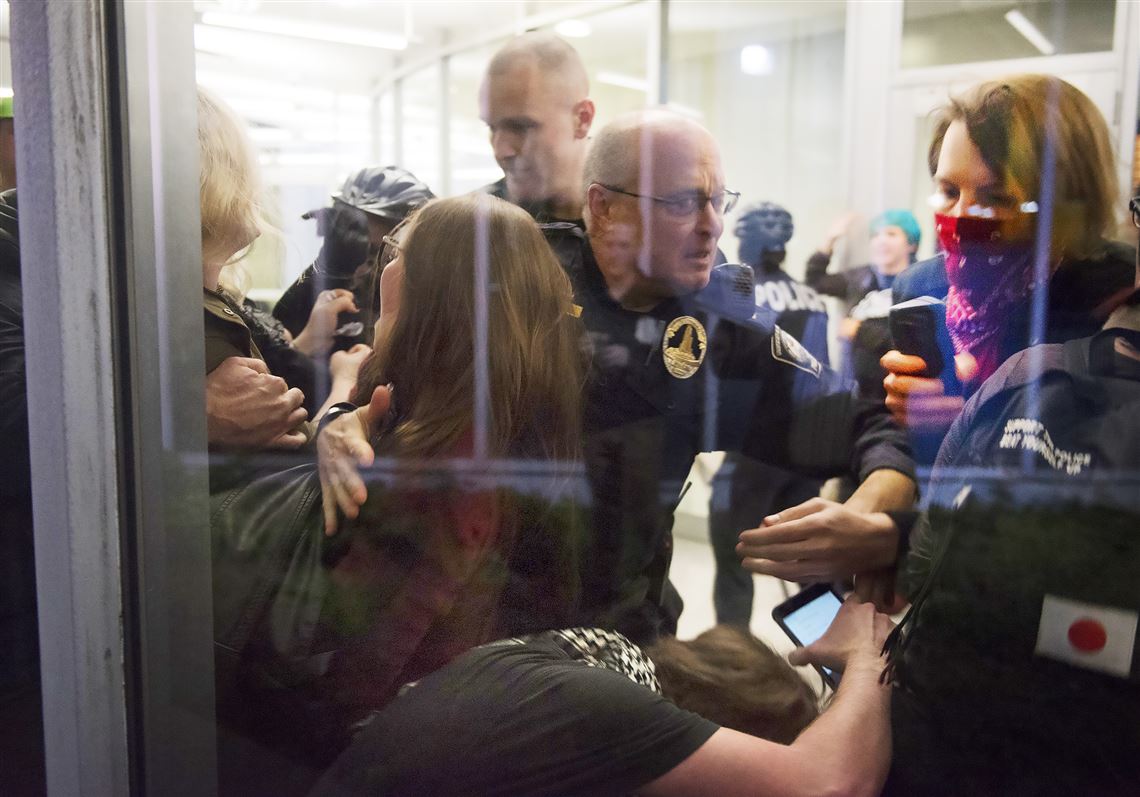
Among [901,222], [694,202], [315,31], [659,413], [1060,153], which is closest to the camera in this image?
[1060,153]

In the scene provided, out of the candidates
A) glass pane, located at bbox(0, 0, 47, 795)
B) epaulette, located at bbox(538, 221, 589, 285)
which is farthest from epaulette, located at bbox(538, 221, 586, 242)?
glass pane, located at bbox(0, 0, 47, 795)

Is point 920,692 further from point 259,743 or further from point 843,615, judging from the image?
point 259,743

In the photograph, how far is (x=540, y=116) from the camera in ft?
4.14

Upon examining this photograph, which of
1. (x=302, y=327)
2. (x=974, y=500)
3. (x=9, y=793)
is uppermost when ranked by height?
(x=302, y=327)

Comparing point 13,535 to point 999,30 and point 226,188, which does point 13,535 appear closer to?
point 226,188

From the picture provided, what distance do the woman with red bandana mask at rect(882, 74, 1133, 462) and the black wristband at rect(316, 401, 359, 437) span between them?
72 cm

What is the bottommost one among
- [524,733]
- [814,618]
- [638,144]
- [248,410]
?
[524,733]

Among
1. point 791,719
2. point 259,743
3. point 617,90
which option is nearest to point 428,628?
point 259,743

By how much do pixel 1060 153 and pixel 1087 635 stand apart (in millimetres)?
457

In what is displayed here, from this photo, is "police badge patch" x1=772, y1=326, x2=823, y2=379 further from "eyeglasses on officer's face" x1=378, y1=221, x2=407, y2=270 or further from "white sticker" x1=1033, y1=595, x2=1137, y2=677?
"eyeglasses on officer's face" x1=378, y1=221, x2=407, y2=270

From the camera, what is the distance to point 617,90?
1.20 meters

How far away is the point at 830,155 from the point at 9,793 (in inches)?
52.8

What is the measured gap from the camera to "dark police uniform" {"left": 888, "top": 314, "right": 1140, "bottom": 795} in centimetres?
89

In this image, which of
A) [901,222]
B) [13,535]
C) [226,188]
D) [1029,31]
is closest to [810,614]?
[901,222]
